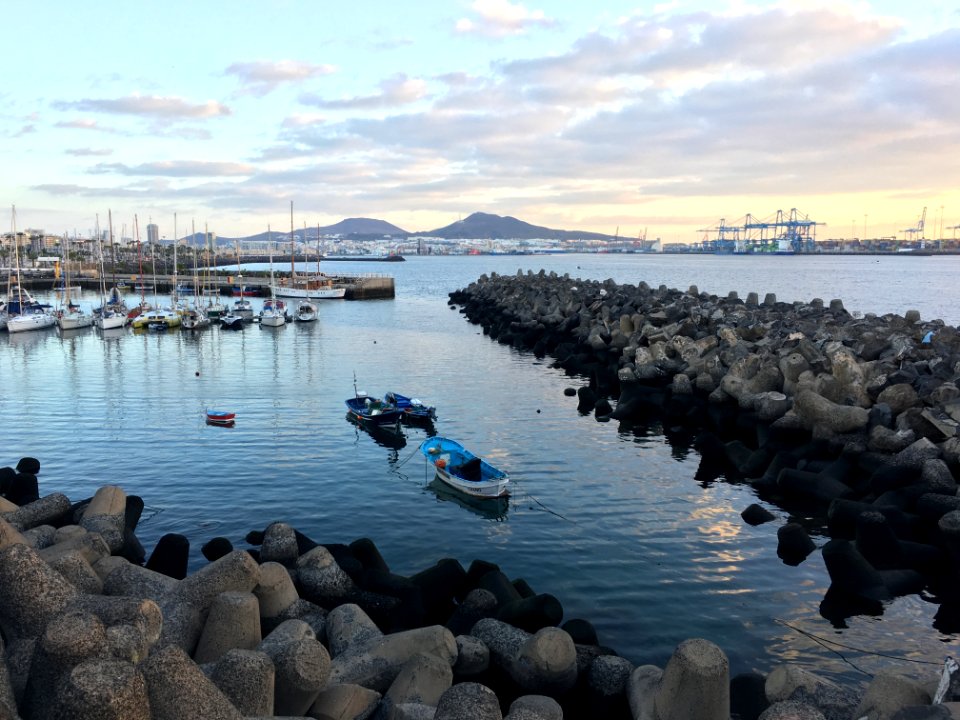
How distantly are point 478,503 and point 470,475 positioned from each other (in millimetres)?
782

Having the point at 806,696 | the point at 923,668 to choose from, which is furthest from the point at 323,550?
the point at 923,668

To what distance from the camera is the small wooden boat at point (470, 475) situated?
18.9m

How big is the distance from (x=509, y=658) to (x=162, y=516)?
37.4 feet

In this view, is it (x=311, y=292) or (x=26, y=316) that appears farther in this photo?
(x=311, y=292)

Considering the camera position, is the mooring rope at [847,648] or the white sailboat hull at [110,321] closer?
the mooring rope at [847,648]

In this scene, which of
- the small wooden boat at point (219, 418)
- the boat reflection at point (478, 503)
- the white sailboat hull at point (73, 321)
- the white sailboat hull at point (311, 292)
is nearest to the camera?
the boat reflection at point (478, 503)

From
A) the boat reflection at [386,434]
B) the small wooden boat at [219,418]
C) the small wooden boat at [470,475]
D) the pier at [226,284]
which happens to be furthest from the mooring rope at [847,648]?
the pier at [226,284]

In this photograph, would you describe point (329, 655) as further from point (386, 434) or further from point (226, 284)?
point (226, 284)

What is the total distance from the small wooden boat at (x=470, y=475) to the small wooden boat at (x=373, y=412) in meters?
5.27

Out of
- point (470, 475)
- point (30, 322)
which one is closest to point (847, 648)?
point (470, 475)

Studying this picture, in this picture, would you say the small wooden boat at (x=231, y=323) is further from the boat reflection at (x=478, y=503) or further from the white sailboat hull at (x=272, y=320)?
the boat reflection at (x=478, y=503)

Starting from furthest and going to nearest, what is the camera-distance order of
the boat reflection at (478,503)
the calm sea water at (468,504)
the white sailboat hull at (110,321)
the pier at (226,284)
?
the pier at (226,284), the white sailboat hull at (110,321), the boat reflection at (478,503), the calm sea water at (468,504)

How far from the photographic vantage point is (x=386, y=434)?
85.7ft

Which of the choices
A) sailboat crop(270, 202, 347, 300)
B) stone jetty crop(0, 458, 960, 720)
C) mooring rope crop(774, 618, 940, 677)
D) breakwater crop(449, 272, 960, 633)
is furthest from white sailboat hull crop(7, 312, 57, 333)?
mooring rope crop(774, 618, 940, 677)
